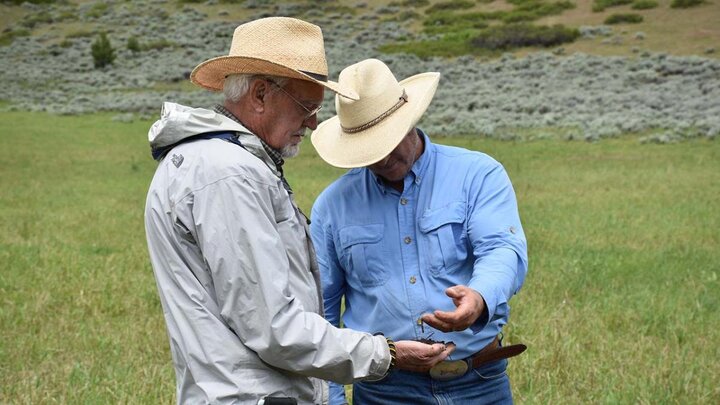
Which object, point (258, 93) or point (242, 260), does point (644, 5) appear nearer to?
point (258, 93)

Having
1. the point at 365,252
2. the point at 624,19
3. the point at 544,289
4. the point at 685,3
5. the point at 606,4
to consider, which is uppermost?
the point at 365,252

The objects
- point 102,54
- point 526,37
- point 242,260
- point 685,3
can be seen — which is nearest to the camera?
point 242,260

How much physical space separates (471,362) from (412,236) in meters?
0.53

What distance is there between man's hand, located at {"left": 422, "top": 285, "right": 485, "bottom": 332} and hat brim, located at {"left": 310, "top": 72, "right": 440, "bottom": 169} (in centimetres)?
64

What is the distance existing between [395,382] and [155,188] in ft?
4.45

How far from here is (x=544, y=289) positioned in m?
10.0

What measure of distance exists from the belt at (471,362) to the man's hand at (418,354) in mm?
206

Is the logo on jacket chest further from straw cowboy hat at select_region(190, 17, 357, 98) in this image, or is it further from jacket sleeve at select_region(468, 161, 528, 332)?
jacket sleeve at select_region(468, 161, 528, 332)

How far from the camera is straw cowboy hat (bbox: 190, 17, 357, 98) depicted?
3.62 metres

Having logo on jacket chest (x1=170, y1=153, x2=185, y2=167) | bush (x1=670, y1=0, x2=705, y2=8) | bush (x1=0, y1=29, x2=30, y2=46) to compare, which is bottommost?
bush (x1=0, y1=29, x2=30, y2=46)

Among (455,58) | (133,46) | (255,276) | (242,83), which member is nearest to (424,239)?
(242,83)

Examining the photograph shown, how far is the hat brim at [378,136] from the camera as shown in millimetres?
4270

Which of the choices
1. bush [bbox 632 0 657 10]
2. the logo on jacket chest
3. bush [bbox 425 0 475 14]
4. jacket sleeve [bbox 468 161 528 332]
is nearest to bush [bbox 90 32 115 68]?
bush [bbox 425 0 475 14]

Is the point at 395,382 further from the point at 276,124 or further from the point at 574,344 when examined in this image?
the point at 574,344
